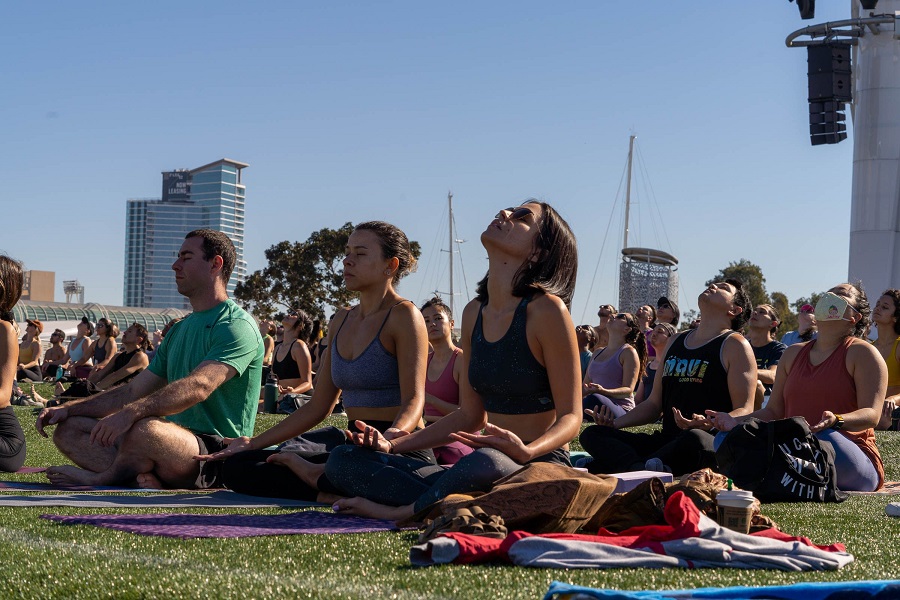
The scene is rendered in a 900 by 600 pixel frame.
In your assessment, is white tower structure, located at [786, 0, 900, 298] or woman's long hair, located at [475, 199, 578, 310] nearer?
woman's long hair, located at [475, 199, 578, 310]

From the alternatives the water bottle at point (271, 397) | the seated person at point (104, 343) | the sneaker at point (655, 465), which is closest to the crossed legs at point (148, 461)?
the sneaker at point (655, 465)

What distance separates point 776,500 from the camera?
6297 millimetres

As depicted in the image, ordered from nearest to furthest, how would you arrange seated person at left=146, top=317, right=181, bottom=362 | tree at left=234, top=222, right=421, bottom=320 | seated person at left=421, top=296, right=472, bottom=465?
seated person at left=421, top=296, right=472, bottom=465 < seated person at left=146, top=317, right=181, bottom=362 < tree at left=234, top=222, right=421, bottom=320

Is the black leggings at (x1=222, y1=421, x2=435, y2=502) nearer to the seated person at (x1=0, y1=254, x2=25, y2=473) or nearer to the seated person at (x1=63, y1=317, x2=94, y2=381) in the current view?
the seated person at (x1=0, y1=254, x2=25, y2=473)

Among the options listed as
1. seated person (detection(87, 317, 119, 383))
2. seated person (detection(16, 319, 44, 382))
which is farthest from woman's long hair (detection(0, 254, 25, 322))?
seated person (detection(16, 319, 44, 382))

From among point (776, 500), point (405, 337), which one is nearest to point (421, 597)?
point (405, 337)

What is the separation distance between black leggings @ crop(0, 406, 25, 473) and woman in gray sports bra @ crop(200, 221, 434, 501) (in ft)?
6.08

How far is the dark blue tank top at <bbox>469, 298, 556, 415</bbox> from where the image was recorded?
5.05 metres

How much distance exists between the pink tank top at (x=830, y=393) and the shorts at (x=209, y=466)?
379 centimetres

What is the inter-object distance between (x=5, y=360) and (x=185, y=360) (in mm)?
1293

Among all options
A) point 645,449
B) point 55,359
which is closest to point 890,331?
point 645,449

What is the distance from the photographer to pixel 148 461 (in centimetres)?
665

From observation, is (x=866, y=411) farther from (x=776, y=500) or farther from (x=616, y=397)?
(x=616, y=397)

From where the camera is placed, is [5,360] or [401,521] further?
[5,360]
